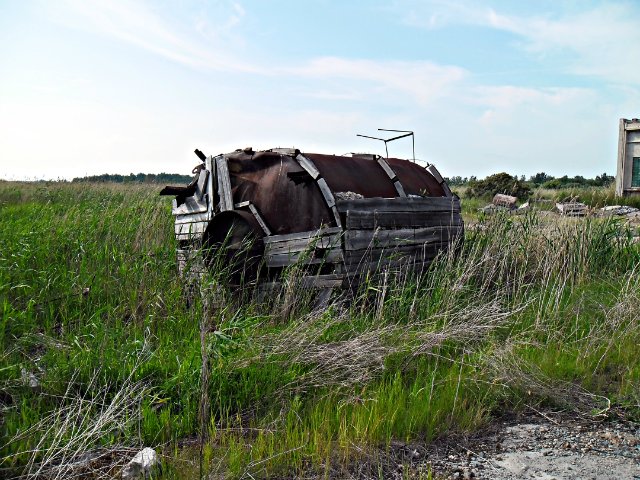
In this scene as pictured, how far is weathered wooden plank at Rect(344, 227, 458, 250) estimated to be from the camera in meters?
5.81

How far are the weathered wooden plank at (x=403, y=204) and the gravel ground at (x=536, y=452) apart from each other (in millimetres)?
2727

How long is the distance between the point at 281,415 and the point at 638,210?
651 inches

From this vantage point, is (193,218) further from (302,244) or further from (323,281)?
(323,281)

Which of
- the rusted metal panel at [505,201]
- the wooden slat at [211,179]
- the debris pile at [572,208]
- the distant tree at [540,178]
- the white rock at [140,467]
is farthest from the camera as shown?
the distant tree at [540,178]

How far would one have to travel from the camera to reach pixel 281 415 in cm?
358

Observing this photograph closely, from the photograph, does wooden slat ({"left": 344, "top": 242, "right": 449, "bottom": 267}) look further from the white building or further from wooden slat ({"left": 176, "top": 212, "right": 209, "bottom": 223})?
the white building

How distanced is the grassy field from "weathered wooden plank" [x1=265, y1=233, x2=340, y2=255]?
56cm

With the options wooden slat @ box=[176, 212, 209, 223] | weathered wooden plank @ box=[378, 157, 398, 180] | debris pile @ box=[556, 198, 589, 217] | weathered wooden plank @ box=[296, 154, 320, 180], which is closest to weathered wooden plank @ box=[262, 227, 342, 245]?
weathered wooden plank @ box=[296, 154, 320, 180]

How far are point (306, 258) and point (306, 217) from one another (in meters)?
0.54

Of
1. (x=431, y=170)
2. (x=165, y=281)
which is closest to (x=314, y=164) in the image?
(x=165, y=281)

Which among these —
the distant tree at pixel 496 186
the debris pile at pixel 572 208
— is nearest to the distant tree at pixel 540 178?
the distant tree at pixel 496 186

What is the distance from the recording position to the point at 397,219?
21.6 ft

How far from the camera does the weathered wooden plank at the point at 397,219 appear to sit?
5891mm

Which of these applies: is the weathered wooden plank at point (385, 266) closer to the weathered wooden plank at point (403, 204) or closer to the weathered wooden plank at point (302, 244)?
the weathered wooden plank at point (302, 244)
